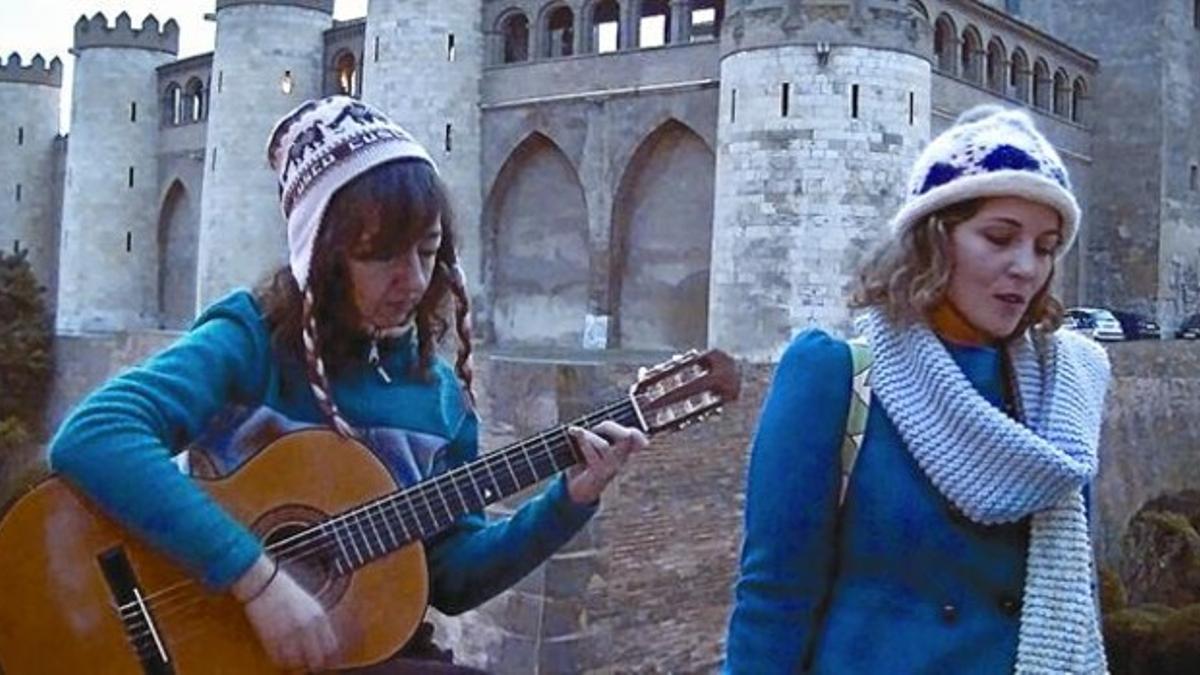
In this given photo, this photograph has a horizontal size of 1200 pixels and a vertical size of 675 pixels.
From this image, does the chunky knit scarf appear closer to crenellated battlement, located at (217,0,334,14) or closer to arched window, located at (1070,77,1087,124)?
crenellated battlement, located at (217,0,334,14)

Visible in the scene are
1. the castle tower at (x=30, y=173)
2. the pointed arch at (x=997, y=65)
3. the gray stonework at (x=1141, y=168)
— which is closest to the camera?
the pointed arch at (x=997, y=65)

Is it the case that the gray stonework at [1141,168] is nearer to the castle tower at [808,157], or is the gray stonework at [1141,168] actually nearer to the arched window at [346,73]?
the castle tower at [808,157]

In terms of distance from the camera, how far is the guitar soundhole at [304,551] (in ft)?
7.35

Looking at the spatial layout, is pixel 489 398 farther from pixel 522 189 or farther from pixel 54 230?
pixel 54 230

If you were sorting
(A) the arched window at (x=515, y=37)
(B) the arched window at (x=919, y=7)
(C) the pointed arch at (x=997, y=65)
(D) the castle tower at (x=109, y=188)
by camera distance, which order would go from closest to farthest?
(B) the arched window at (x=919, y=7) → (A) the arched window at (x=515, y=37) → (C) the pointed arch at (x=997, y=65) → (D) the castle tower at (x=109, y=188)

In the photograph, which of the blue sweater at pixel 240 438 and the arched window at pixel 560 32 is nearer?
the blue sweater at pixel 240 438

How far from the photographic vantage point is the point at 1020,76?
77.0 ft

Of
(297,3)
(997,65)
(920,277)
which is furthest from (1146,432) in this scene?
(920,277)

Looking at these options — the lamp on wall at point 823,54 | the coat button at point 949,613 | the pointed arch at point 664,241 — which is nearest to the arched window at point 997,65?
the pointed arch at point 664,241

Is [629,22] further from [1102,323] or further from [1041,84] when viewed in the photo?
[1102,323]

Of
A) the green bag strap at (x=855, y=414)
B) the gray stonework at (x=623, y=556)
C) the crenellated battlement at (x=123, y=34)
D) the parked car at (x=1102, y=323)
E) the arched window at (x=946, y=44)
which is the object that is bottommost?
the gray stonework at (x=623, y=556)

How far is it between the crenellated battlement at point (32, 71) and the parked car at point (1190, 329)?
28143mm

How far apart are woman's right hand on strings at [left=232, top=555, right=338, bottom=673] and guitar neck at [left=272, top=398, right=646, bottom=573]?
98 mm

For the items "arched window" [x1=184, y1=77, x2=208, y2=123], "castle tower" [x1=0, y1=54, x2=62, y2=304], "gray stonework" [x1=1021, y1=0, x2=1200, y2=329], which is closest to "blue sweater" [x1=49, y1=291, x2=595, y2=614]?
"gray stonework" [x1=1021, y1=0, x2=1200, y2=329]
